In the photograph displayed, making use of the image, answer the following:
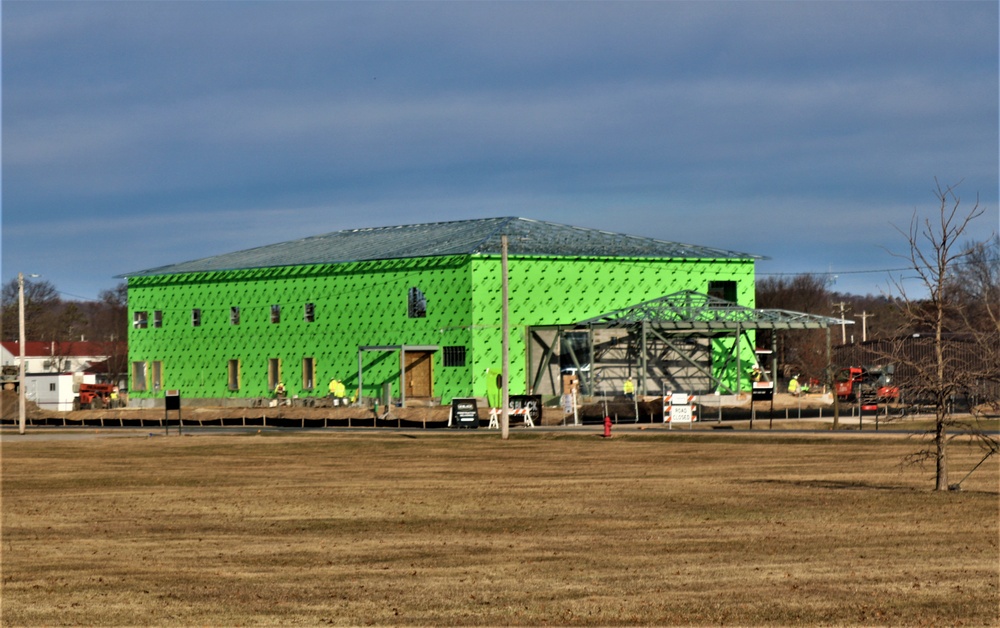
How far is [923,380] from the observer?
84.0 ft

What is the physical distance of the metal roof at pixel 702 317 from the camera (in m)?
71.8

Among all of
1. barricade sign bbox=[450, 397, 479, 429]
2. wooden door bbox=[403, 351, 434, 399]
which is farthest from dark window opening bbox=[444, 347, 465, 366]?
barricade sign bbox=[450, 397, 479, 429]

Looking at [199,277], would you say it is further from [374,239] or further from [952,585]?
[952,585]

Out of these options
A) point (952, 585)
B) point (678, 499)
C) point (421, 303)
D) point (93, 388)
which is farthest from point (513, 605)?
point (93, 388)

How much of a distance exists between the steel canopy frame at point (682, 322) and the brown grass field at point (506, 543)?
3357 centimetres

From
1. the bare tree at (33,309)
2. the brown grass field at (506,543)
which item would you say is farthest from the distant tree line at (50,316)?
the brown grass field at (506,543)

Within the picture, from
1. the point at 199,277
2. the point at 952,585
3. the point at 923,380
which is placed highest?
the point at 199,277

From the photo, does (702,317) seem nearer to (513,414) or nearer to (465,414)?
(513,414)

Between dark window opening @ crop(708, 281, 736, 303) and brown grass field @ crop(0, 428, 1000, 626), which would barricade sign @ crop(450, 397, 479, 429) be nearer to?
brown grass field @ crop(0, 428, 1000, 626)

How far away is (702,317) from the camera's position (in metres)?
75.4

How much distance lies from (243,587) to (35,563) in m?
3.65

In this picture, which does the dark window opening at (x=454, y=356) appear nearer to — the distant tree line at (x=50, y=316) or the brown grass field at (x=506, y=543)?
the brown grass field at (x=506, y=543)

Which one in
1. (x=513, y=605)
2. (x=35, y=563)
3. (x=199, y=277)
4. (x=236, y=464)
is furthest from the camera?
(x=199, y=277)

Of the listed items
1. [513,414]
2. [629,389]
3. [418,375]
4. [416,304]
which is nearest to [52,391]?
[418,375]
